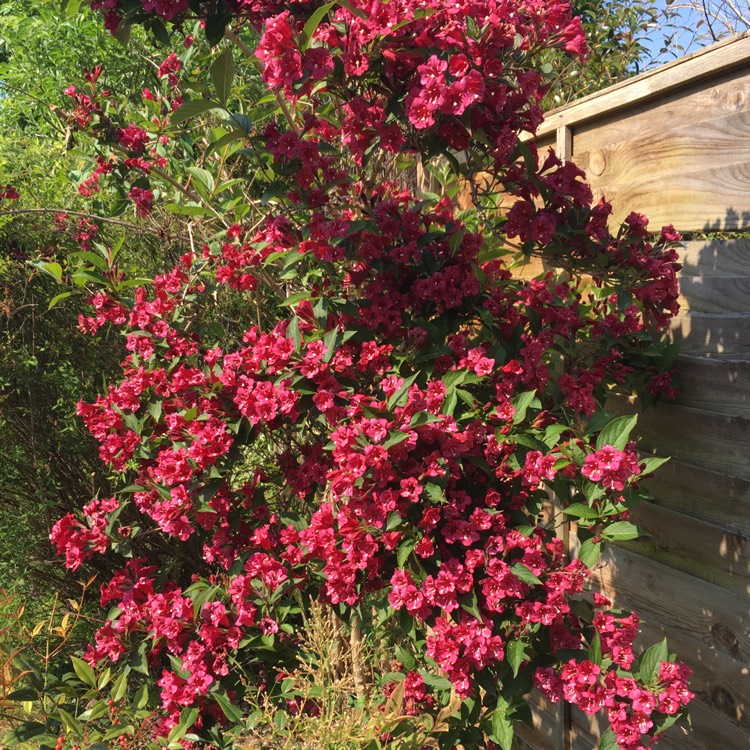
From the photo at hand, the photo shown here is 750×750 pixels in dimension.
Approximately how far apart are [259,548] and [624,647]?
38.1 inches

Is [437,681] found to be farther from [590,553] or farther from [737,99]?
[737,99]

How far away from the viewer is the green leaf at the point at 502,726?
1617 millimetres

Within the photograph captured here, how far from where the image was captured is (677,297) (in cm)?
183

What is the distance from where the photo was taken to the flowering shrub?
Answer: 1.52 metres

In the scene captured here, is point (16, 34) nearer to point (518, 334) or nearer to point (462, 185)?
point (462, 185)

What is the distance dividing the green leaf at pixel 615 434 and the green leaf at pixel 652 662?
1.39ft

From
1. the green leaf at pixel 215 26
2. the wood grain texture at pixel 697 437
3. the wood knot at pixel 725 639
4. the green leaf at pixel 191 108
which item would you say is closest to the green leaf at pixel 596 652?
the wood knot at pixel 725 639

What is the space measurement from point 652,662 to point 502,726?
1.21 feet

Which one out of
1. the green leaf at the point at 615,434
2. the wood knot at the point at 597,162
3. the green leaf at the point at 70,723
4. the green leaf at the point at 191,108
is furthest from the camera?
the wood knot at the point at 597,162

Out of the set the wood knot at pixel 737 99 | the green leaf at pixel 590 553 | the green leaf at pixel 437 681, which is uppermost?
the wood knot at pixel 737 99

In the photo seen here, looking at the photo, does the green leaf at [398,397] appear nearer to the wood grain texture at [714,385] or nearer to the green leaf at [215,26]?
the wood grain texture at [714,385]

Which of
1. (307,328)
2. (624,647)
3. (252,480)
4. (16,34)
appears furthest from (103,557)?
(16,34)

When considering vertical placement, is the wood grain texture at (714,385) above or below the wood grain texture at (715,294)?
below

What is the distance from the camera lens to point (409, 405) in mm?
1545
